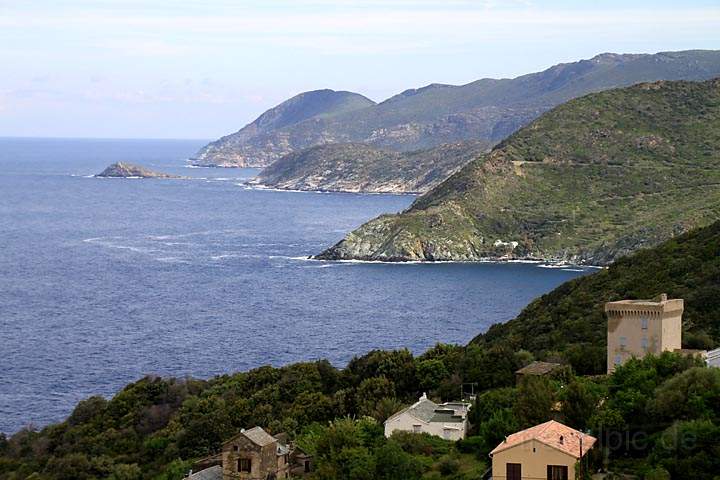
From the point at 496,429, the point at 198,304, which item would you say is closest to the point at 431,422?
the point at 496,429

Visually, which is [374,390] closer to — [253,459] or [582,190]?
[253,459]

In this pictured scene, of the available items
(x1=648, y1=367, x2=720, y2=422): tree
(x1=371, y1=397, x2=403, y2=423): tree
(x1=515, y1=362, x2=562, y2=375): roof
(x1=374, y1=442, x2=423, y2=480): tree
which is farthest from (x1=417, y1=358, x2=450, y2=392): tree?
(x1=648, y1=367, x2=720, y2=422): tree

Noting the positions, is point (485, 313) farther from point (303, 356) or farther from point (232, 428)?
point (232, 428)

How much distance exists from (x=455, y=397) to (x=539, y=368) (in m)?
3.41

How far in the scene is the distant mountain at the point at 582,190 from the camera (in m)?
139

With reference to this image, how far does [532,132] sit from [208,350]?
101867 mm

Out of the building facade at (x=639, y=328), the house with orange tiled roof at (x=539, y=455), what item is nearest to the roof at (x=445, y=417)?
the building facade at (x=639, y=328)

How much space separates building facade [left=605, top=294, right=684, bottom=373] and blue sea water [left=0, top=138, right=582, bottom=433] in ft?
105

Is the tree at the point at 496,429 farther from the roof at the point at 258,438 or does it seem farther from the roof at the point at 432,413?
the roof at the point at 258,438

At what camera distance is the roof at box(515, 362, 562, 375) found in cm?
3891

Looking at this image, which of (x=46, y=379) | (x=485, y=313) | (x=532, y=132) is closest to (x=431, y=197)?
(x=532, y=132)

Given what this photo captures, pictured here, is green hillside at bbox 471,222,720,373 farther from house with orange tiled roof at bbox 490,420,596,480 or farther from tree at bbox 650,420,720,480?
house with orange tiled roof at bbox 490,420,596,480

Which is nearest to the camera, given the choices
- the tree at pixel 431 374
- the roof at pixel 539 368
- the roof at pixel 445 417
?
the roof at pixel 445 417

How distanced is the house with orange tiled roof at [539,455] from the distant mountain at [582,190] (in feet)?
331
